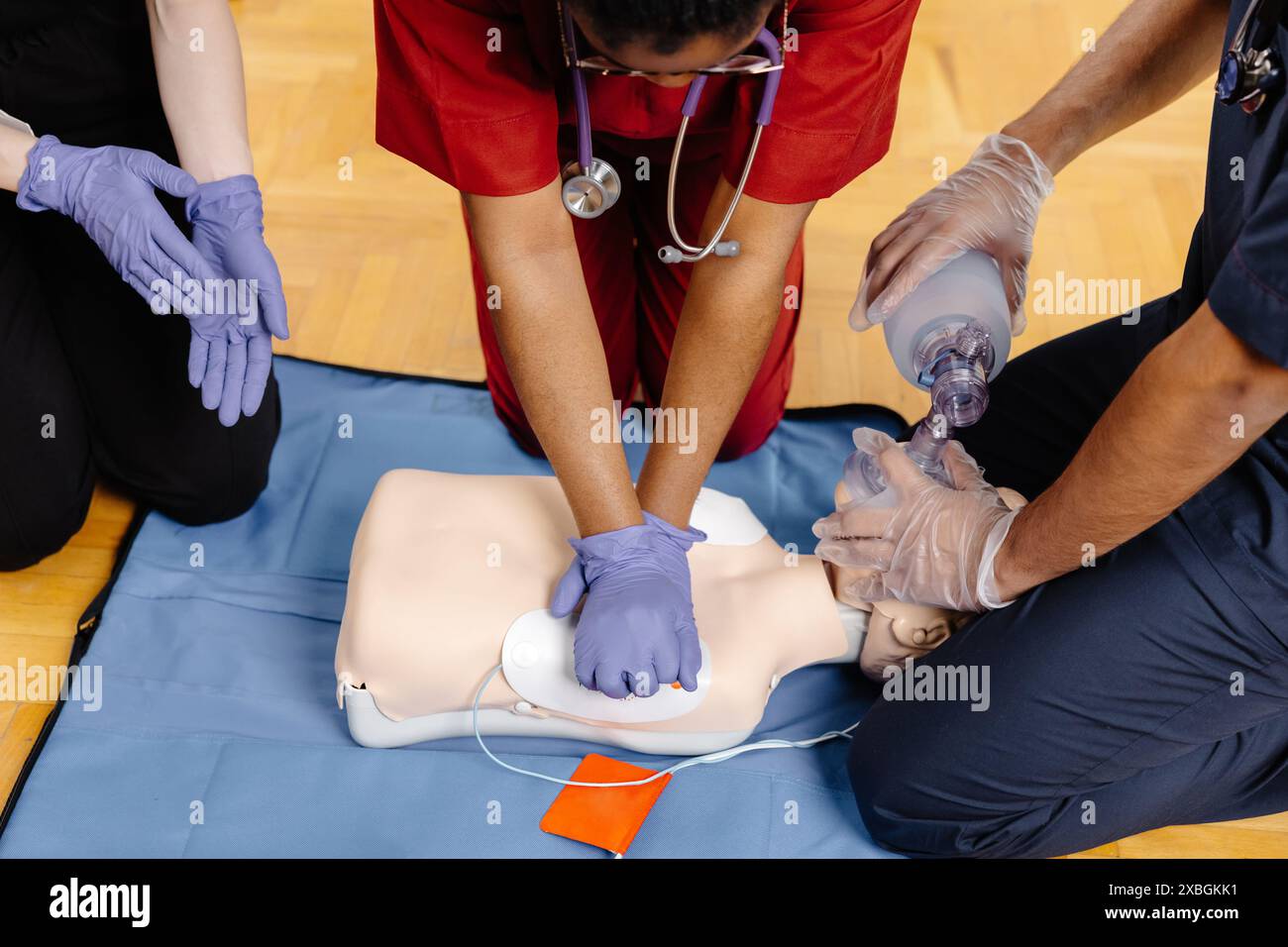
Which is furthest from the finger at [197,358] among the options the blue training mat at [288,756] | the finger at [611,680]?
the finger at [611,680]

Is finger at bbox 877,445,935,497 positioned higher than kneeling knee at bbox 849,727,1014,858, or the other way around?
finger at bbox 877,445,935,497

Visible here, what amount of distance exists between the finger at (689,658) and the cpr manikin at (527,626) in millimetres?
31

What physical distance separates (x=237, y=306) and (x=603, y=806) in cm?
71

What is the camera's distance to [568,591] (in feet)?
4.15

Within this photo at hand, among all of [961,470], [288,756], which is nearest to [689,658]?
[961,470]

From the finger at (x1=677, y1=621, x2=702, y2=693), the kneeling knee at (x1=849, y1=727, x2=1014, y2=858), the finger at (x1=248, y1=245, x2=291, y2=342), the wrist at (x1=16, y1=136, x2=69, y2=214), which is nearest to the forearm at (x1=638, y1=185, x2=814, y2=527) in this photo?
the finger at (x1=677, y1=621, x2=702, y2=693)

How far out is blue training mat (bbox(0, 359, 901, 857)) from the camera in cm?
130

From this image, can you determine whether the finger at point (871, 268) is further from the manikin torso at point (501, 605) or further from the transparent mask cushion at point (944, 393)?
the manikin torso at point (501, 605)

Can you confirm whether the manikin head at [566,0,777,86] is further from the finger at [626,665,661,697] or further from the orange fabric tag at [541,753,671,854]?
the orange fabric tag at [541,753,671,854]

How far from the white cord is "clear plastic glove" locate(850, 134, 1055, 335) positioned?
492mm

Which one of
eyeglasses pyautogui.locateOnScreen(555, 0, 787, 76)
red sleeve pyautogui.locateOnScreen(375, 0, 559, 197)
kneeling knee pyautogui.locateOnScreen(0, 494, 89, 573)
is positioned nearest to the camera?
eyeglasses pyautogui.locateOnScreen(555, 0, 787, 76)

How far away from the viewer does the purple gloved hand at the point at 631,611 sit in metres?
1.21

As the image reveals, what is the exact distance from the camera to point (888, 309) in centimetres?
135

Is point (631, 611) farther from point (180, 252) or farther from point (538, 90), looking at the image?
point (180, 252)
